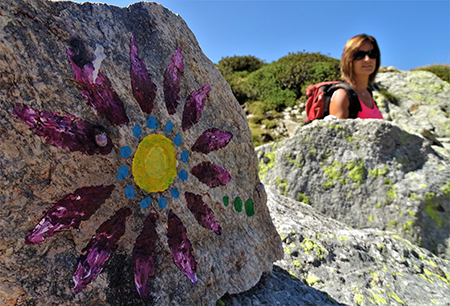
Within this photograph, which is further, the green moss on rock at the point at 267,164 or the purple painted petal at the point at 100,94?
the green moss on rock at the point at 267,164

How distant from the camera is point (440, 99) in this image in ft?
32.5

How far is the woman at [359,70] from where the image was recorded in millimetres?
4695

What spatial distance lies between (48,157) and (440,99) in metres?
11.9

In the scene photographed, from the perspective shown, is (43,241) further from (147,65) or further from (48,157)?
(147,65)

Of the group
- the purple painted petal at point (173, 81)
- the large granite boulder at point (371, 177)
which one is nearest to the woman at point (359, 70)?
the large granite boulder at point (371, 177)

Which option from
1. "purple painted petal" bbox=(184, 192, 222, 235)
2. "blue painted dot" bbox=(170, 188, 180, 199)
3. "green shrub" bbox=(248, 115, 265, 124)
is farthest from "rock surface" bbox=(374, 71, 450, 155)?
"blue painted dot" bbox=(170, 188, 180, 199)

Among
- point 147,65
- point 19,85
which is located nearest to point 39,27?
point 19,85

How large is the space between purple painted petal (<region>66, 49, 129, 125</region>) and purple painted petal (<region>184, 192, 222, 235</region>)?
64cm

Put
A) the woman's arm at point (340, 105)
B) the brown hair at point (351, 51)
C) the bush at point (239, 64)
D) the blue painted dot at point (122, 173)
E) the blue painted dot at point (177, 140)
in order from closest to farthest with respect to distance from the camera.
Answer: the blue painted dot at point (122, 173)
the blue painted dot at point (177, 140)
the woman's arm at point (340, 105)
the brown hair at point (351, 51)
the bush at point (239, 64)

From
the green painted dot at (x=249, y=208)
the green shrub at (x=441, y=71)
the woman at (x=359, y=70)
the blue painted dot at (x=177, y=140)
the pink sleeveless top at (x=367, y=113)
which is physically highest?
the green shrub at (x=441, y=71)

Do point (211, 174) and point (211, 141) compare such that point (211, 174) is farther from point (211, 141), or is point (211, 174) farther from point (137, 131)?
point (137, 131)

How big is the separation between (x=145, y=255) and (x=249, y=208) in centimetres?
86

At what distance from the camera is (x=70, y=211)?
1498 mm

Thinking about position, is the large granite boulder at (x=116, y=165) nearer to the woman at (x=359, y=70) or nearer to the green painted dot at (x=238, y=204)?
the green painted dot at (x=238, y=204)
